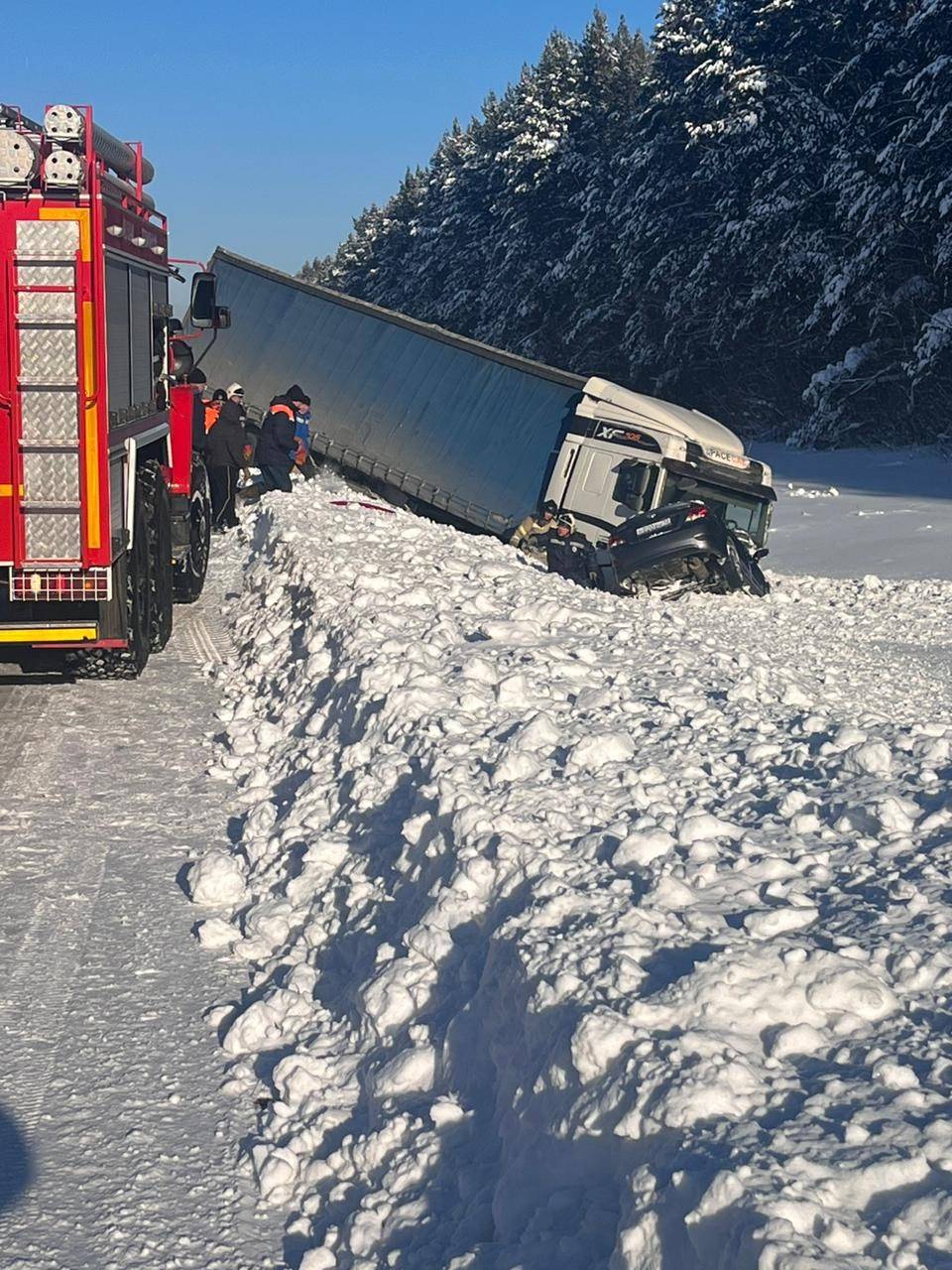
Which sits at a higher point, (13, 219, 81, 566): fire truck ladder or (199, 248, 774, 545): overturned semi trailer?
(13, 219, 81, 566): fire truck ladder

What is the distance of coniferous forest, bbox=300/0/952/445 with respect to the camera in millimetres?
37625

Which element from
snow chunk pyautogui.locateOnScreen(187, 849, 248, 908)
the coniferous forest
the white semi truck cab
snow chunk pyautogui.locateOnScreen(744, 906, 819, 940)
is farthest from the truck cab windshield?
the coniferous forest

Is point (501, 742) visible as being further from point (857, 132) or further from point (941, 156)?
point (857, 132)

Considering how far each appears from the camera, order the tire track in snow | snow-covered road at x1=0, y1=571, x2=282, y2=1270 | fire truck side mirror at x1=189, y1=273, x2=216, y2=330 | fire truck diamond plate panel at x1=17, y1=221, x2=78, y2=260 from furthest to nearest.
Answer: fire truck side mirror at x1=189, y1=273, x2=216, y2=330 → fire truck diamond plate panel at x1=17, y1=221, x2=78, y2=260 → the tire track in snow → snow-covered road at x1=0, y1=571, x2=282, y2=1270

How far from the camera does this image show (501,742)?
7.47 m

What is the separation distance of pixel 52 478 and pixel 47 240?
56.7 inches

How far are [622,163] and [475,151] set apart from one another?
2661 cm

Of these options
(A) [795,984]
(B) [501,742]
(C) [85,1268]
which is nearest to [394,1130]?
(C) [85,1268]

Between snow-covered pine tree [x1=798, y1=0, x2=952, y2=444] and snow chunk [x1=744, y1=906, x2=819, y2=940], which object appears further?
snow-covered pine tree [x1=798, y1=0, x2=952, y2=444]

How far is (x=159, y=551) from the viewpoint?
1225 cm

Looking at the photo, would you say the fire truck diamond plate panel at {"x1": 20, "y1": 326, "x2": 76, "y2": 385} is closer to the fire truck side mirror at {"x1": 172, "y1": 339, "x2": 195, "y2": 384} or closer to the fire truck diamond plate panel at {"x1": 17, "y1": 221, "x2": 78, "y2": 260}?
the fire truck diamond plate panel at {"x1": 17, "y1": 221, "x2": 78, "y2": 260}

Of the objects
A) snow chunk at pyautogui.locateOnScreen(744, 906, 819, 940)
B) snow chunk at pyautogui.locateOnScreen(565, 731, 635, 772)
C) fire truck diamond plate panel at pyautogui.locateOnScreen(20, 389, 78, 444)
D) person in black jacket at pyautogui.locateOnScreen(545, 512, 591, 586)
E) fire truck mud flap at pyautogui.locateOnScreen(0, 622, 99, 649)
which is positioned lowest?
person in black jacket at pyautogui.locateOnScreen(545, 512, 591, 586)

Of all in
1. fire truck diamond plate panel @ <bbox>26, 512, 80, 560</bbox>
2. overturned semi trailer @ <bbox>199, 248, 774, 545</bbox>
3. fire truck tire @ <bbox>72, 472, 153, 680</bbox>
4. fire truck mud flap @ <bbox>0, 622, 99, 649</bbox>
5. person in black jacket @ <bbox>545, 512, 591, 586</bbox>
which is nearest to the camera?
fire truck diamond plate panel @ <bbox>26, 512, 80, 560</bbox>

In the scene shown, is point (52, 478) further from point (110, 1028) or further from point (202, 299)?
point (202, 299)
